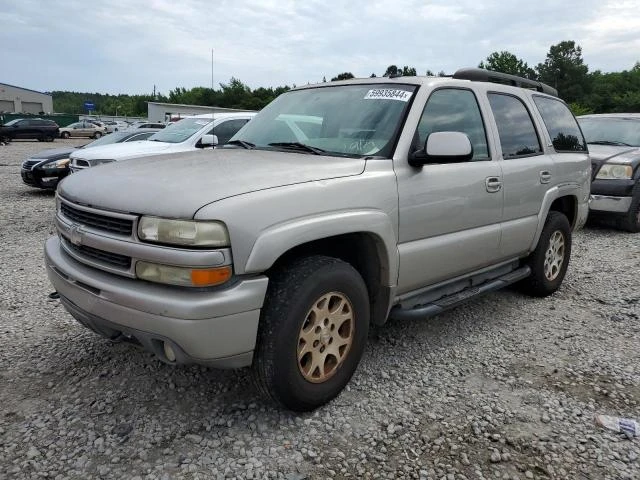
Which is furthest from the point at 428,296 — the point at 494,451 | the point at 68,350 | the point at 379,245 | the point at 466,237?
the point at 68,350

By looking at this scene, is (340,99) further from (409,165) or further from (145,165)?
(145,165)

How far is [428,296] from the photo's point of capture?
135 inches

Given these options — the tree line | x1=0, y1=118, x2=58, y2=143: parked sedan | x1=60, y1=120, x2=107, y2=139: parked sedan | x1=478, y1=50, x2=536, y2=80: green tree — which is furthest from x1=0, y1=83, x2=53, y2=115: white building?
x1=478, y1=50, x2=536, y2=80: green tree

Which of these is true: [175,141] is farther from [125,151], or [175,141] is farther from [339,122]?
[339,122]

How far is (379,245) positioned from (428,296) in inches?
28.8

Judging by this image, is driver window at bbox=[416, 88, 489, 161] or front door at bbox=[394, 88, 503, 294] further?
driver window at bbox=[416, 88, 489, 161]

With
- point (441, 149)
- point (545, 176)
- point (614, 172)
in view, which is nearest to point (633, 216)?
point (614, 172)

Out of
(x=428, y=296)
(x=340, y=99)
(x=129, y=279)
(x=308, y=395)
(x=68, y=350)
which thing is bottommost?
(x=68, y=350)

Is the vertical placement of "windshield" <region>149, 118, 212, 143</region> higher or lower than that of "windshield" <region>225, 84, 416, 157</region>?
lower

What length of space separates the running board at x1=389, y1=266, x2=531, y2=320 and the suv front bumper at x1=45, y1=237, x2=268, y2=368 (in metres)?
1.15

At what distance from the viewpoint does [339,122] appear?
3.37 m

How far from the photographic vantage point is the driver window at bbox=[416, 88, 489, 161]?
11.0 feet

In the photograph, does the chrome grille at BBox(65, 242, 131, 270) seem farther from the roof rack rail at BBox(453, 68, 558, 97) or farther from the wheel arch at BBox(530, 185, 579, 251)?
the wheel arch at BBox(530, 185, 579, 251)

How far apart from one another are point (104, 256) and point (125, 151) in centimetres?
633
